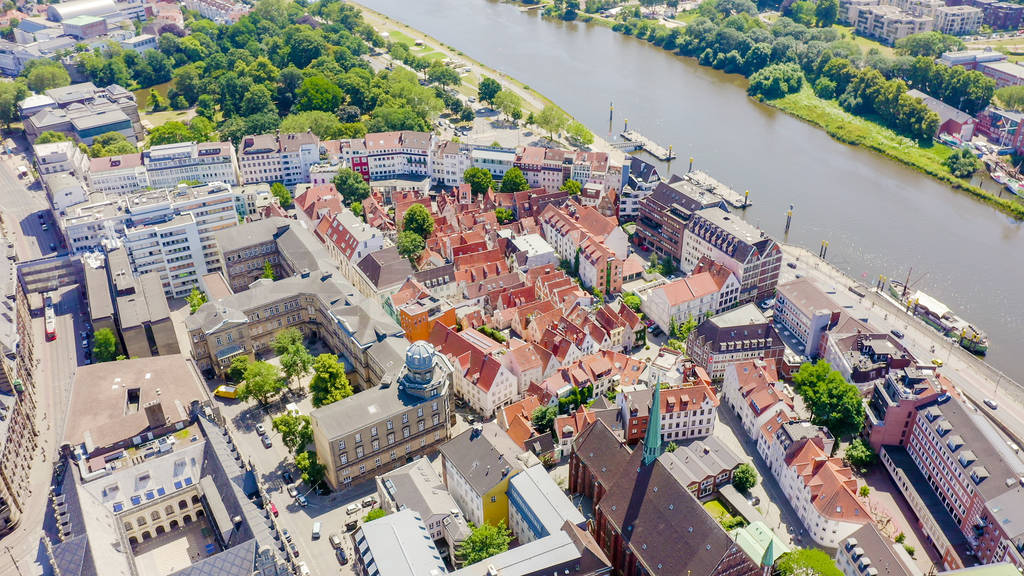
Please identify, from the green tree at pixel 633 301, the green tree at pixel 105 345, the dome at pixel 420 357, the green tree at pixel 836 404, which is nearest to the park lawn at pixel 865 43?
the green tree at pixel 633 301

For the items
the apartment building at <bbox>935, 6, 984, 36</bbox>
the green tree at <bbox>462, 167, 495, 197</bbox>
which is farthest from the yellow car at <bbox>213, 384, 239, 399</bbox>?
the apartment building at <bbox>935, 6, 984, 36</bbox>

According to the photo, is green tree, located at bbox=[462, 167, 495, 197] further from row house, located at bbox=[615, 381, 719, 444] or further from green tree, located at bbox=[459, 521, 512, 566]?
green tree, located at bbox=[459, 521, 512, 566]

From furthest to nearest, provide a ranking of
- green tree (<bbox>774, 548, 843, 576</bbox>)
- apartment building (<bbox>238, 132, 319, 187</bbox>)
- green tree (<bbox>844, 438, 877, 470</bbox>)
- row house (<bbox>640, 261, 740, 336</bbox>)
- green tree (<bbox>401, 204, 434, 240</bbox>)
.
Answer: apartment building (<bbox>238, 132, 319, 187</bbox>)
green tree (<bbox>401, 204, 434, 240</bbox>)
row house (<bbox>640, 261, 740, 336</bbox>)
green tree (<bbox>844, 438, 877, 470</bbox>)
green tree (<bbox>774, 548, 843, 576</bbox>)

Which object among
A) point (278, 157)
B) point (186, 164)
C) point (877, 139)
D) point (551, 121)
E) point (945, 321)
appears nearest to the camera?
point (945, 321)

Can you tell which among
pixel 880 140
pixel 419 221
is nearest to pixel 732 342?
pixel 419 221

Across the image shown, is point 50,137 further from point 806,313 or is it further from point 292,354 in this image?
point 806,313
